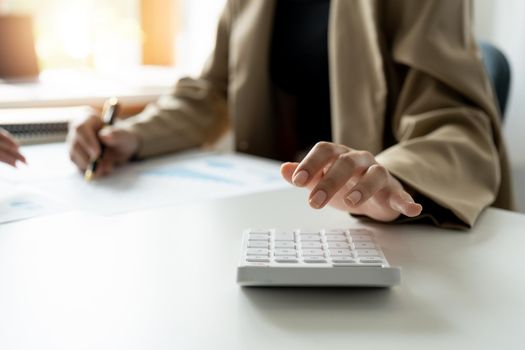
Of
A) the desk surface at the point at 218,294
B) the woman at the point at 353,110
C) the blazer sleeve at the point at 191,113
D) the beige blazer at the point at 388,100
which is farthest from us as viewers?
the blazer sleeve at the point at 191,113

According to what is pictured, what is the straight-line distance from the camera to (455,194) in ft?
2.44

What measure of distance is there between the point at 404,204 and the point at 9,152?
0.60 m

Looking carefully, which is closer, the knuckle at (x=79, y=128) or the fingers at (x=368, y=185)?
the fingers at (x=368, y=185)

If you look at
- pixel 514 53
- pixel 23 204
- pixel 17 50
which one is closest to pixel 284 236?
pixel 23 204

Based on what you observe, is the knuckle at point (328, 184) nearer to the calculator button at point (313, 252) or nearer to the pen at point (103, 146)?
the calculator button at point (313, 252)

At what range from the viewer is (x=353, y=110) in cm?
106

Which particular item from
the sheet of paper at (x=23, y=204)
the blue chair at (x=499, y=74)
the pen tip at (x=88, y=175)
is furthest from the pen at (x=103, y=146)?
the blue chair at (x=499, y=74)

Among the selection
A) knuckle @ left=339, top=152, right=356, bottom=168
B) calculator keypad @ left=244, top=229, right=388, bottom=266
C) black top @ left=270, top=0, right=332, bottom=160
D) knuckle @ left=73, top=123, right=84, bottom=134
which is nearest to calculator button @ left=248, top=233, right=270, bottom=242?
calculator keypad @ left=244, top=229, right=388, bottom=266

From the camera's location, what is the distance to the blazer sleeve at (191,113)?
1.18m

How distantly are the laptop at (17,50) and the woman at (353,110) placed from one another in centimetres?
62

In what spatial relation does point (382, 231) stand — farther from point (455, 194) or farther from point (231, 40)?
point (231, 40)

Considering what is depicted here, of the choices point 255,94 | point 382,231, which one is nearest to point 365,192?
point 382,231

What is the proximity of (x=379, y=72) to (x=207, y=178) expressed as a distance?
321 millimetres

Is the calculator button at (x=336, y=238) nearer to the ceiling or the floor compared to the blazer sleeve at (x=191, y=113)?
nearer to the ceiling
